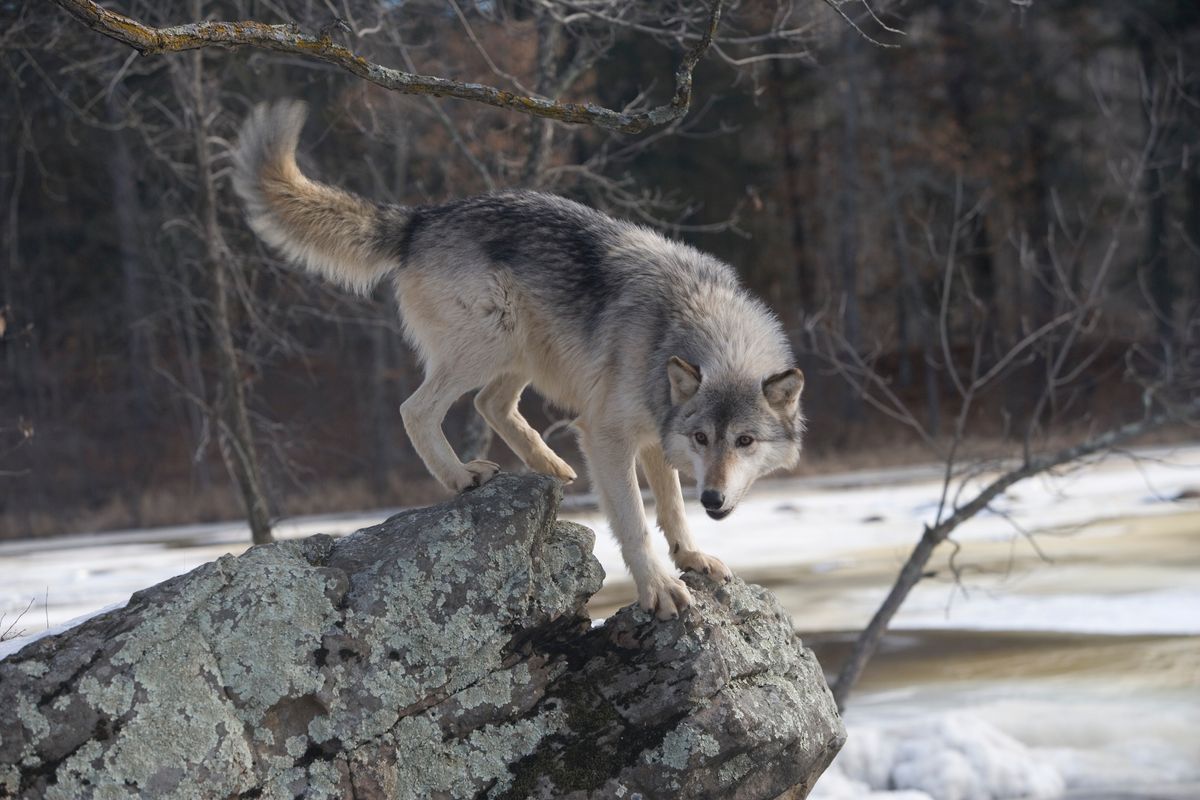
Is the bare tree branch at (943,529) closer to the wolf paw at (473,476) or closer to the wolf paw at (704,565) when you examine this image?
the wolf paw at (704,565)

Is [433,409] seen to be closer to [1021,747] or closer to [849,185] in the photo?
[1021,747]

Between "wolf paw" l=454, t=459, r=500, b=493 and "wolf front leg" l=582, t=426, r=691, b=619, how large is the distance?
1.58 ft

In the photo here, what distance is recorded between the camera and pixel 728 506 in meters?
5.15

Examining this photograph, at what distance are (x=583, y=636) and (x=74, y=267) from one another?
3008 cm

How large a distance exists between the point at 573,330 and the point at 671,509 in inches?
39.0

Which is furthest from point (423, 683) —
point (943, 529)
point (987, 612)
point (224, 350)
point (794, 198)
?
point (794, 198)

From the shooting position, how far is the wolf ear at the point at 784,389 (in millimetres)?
5555

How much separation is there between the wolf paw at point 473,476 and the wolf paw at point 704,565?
969 mm

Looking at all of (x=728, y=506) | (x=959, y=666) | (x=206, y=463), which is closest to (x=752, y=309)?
(x=728, y=506)

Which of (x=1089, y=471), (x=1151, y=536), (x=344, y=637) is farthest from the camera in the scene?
(x=1089, y=471)

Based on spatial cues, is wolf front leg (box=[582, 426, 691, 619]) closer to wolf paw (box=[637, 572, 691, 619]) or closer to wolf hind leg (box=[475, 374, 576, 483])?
wolf paw (box=[637, 572, 691, 619])

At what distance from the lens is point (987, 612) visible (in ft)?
39.5

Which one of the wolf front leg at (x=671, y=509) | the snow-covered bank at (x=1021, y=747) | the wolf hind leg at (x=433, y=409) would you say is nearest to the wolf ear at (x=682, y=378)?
the wolf front leg at (x=671, y=509)

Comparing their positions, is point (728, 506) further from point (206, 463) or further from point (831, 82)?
point (831, 82)
